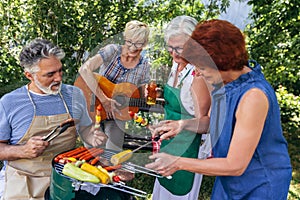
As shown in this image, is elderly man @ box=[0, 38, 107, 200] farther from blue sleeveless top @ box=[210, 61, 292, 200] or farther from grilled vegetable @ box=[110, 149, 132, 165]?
blue sleeveless top @ box=[210, 61, 292, 200]

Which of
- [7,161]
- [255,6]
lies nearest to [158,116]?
[7,161]

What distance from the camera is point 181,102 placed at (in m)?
2.07

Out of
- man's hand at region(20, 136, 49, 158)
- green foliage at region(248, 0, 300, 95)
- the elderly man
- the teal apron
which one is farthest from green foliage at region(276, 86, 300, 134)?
man's hand at region(20, 136, 49, 158)

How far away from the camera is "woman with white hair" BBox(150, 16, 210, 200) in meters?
1.90

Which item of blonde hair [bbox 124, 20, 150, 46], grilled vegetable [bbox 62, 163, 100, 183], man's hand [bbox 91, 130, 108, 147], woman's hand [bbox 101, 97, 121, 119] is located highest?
blonde hair [bbox 124, 20, 150, 46]

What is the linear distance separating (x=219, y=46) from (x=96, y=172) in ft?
2.25

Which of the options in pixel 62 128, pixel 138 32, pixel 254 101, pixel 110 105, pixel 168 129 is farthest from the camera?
pixel 110 105

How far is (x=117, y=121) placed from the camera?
259 centimetres

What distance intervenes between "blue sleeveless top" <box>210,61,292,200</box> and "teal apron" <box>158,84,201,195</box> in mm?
409

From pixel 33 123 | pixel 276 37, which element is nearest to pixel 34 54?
pixel 33 123

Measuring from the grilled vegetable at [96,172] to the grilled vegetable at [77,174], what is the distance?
16mm

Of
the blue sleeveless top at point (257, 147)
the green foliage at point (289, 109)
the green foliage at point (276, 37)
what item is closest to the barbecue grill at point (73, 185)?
the blue sleeveless top at point (257, 147)

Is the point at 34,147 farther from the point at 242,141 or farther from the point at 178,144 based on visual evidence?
the point at 242,141

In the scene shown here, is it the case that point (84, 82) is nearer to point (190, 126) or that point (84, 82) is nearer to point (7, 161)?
point (7, 161)
